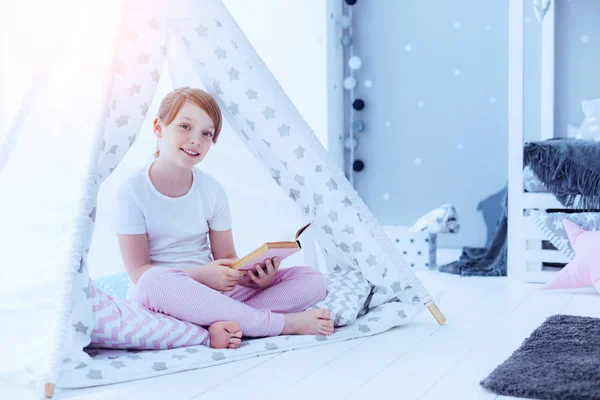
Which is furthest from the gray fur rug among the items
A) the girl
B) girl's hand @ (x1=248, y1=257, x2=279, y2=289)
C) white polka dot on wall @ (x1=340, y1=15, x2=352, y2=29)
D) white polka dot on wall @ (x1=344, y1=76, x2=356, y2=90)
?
white polka dot on wall @ (x1=340, y1=15, x2=352, y2=29)

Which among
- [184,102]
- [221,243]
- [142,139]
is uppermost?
[184,102]

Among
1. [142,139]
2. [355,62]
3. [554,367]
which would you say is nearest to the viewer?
[554,367]

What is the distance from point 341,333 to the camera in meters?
1.86

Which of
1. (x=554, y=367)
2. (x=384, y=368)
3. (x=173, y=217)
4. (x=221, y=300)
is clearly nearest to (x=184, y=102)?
(x=173, y=217)

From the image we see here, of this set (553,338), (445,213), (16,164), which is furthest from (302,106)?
(553,338)

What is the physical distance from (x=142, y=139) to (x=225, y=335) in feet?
2.65

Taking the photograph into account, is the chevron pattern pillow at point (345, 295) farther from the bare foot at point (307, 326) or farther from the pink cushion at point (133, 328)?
the pink cushion at point (133, 328)

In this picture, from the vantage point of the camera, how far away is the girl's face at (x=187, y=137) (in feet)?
6.01

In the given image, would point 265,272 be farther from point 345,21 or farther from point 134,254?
point 345,21

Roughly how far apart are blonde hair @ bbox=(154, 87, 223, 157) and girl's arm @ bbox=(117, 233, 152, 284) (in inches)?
11.9

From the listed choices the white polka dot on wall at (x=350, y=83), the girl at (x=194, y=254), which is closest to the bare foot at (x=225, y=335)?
the girl at (x=194, y=254)

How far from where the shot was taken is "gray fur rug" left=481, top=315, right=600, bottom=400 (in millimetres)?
1300

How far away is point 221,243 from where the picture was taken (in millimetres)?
1957

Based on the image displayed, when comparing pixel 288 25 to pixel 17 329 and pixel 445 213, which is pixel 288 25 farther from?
pixel 17 329
